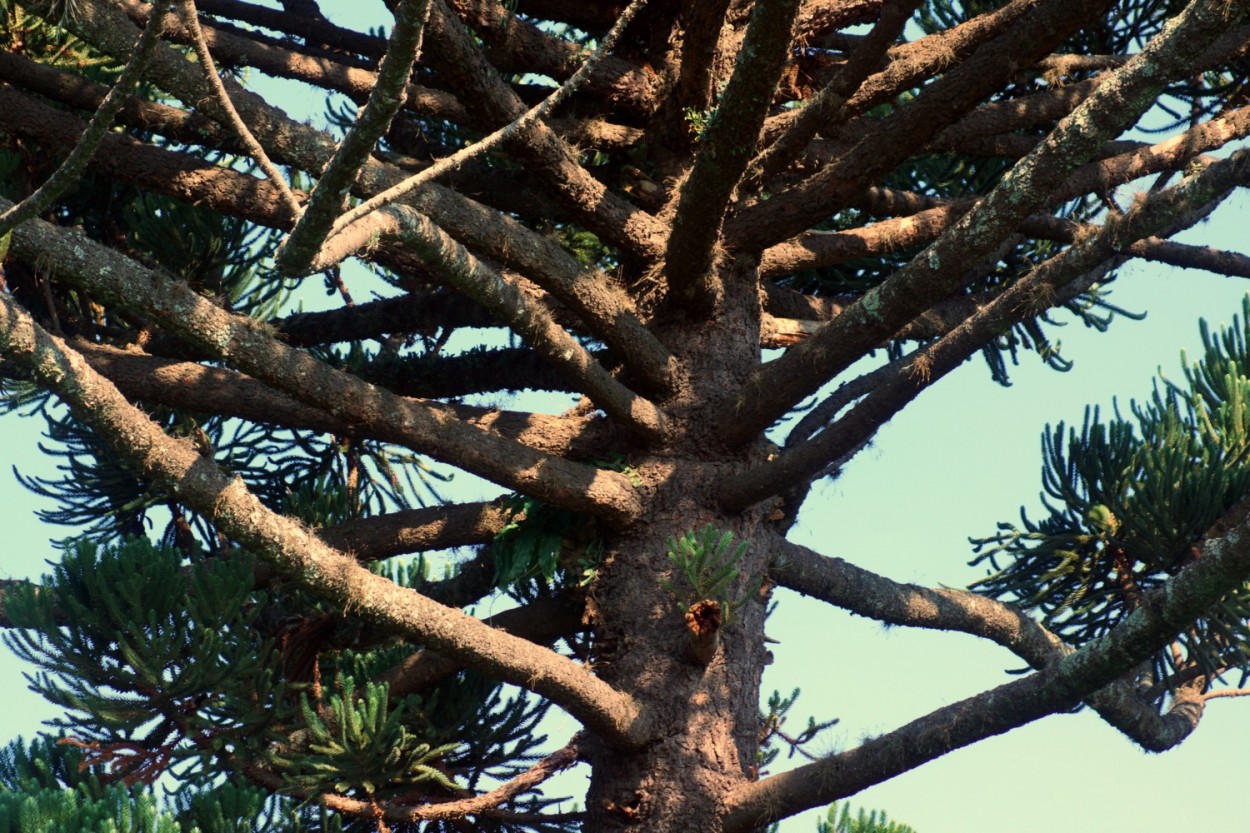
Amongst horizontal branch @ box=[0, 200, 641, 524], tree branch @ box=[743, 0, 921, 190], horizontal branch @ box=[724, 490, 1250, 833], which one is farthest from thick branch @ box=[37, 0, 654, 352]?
horizontal branch @ box=[724, 490, 1250, 833]

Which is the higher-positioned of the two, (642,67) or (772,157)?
(642,67)

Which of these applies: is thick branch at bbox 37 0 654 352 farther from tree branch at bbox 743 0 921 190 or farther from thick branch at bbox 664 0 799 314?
tree branch at bbox 743 0 921 190

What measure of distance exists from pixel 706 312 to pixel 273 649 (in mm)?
2303

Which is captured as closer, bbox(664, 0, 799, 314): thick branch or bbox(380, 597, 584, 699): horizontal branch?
bbox(664, 0, 799, 314): thick branch

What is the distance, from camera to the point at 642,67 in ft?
17.9

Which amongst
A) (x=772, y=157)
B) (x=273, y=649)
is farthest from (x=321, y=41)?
(x=273, y=649)

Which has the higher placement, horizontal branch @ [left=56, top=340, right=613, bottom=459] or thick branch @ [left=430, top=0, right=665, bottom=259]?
thick branch @ [left=430, top=0, right=665, bottom=259]

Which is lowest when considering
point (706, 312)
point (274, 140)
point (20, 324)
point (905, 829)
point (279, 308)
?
point (905, 829)

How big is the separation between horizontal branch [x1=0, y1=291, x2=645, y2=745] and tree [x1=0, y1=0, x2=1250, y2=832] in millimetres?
13

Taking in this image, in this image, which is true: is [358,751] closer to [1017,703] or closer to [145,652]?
[145,652]

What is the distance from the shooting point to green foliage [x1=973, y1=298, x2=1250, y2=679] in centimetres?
537

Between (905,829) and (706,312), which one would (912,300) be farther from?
(905,829)

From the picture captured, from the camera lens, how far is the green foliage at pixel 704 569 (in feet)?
13.4

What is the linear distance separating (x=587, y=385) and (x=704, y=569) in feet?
2.63
